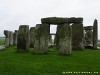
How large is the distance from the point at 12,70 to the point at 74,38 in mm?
14266

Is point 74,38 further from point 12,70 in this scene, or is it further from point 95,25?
point 12,70

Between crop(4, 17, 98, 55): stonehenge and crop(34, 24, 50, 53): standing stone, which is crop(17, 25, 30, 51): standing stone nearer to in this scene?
crop(4, 17, 98, 55): stonehenge

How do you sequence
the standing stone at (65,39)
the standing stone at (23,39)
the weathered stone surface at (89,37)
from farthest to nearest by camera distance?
the weathered stone surface at (89,37), the standing stone at (23,39), the standing stone at (65,39)

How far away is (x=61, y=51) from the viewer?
19062mm

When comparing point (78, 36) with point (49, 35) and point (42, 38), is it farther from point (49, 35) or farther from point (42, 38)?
point (42, 38)

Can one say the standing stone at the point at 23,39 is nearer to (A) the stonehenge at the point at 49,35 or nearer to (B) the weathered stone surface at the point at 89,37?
(A) the stonehenge at the point at 49,35

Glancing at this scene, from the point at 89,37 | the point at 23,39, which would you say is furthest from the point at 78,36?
the point at 23,39

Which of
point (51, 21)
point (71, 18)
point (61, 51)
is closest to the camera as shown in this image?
point (61, 51)

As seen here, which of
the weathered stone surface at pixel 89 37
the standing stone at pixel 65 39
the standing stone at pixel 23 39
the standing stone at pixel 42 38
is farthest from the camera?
the weathered stone surface at pixel 89 37

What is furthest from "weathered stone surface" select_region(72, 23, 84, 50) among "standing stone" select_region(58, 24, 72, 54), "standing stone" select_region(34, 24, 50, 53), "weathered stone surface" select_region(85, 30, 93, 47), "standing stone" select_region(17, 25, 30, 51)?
"standing stone" select_region(58, 24, 72, 54)

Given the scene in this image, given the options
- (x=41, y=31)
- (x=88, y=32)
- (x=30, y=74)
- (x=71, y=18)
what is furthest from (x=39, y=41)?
(x=88, y=32)

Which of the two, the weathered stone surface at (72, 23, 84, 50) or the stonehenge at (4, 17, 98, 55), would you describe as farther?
the weathered stone surface at (72, 23, 84, 50)

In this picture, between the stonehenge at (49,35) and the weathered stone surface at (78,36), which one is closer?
the stonehenge at (49,35)

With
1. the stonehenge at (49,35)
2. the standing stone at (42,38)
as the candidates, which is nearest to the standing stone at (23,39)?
the stonehenge at (49,35)
